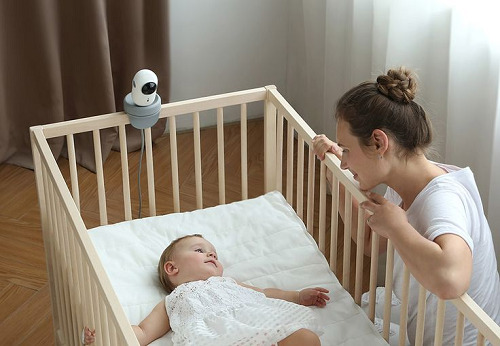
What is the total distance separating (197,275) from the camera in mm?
2219

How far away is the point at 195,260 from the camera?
2236 millimetres

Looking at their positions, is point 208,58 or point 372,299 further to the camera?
point 208,58

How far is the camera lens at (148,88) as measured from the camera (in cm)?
228

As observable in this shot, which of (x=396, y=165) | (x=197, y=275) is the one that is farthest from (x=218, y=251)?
(x=396, y=165)

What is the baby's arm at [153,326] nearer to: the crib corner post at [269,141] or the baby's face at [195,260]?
the baby's face at [195,260]

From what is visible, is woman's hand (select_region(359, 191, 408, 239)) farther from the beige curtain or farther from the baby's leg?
the beige curtain

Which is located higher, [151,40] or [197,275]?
[151,40]

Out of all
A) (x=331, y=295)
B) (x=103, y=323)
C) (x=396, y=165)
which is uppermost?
(x=396, y=165)

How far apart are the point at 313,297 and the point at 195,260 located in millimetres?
298

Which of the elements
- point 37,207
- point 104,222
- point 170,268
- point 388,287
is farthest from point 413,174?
point 37,207

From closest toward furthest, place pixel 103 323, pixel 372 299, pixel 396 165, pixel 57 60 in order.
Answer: pixel 103 323
pixel 396 165
pixel 372 299
pixel 57 60

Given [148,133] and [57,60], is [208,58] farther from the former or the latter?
[148,133]

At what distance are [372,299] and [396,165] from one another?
0.39 metres

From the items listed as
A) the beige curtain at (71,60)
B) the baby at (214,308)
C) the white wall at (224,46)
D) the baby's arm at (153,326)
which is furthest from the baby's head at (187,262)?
the white wall at (224,46)
